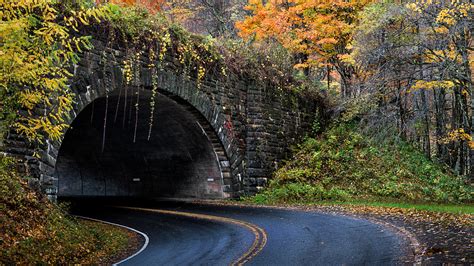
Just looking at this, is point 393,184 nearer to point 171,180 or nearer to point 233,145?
point 233,145

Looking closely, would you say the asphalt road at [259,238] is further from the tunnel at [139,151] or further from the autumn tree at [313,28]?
the autumn tree at [313,28]

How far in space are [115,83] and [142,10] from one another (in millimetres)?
2893

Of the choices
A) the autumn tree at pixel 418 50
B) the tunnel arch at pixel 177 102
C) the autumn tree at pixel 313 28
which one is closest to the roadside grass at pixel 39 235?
the tunnel arch at pixel 177 102

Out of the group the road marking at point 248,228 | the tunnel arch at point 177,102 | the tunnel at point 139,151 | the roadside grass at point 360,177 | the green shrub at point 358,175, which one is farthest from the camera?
the green shrub at point 358,175

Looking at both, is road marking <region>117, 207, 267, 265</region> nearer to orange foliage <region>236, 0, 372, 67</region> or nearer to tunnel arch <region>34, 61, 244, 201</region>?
tunnel arch <region>34, 61, 244, 201</region>

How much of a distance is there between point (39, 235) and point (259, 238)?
13.7 ft

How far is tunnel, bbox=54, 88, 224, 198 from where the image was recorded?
55.2ft

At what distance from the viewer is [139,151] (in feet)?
68.6

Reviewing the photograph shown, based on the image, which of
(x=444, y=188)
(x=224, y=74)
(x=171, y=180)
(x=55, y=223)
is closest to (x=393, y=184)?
(x=444, y=188)

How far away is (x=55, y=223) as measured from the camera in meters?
8.98

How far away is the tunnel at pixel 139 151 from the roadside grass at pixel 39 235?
17.2ft

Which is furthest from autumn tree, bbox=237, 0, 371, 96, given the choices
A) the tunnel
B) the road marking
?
the road marking

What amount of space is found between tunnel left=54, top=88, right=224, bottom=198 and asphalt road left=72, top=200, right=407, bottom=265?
3837mm

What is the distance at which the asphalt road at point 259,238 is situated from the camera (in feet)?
24.9
